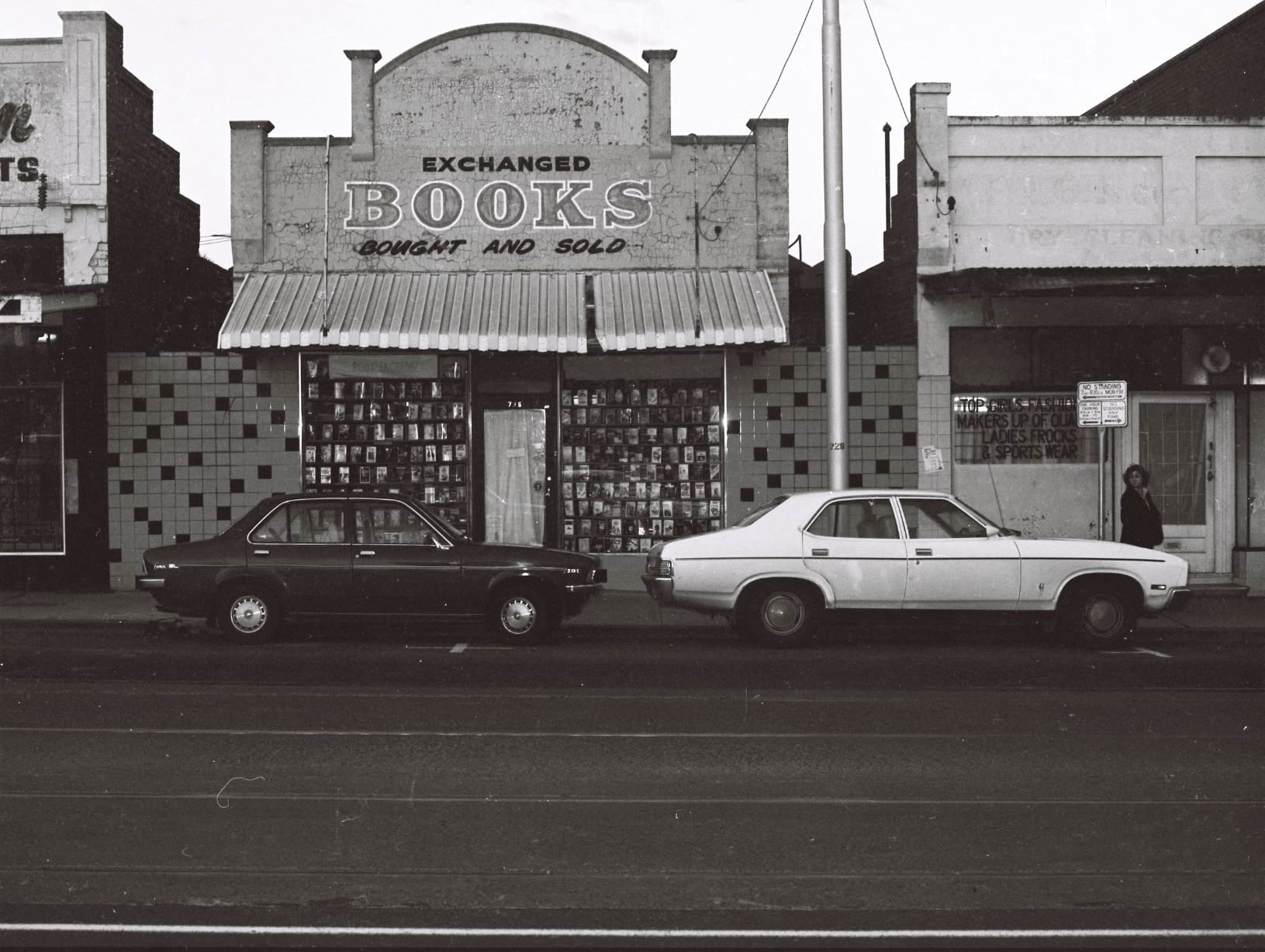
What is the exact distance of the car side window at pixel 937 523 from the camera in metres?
12.5

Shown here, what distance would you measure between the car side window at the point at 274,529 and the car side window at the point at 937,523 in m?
5.80

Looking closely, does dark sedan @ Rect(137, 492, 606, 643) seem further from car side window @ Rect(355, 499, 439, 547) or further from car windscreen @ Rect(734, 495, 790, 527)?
car windscreen @ Rect(734, 495, 790, 527)

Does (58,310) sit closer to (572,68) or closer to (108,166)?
(108,166)

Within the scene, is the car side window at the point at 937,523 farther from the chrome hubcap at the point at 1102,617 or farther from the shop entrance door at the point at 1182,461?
the shop entrance door at the point at 1182,461

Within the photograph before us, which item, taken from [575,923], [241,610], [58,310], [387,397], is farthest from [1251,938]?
[58,310]

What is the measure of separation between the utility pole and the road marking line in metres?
10.3

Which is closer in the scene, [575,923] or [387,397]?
[575,923]

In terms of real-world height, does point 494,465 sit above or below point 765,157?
below

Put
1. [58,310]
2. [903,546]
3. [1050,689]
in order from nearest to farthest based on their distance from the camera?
1. [1050,689]
2. [903,546]
3. [58,310]

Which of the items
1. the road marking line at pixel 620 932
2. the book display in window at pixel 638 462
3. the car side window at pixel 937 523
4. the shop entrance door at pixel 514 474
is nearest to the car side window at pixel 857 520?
the car side window at pixel 937 523

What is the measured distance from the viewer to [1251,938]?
4695 millimetres

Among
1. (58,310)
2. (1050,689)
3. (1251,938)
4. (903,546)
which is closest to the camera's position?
(1251,938)

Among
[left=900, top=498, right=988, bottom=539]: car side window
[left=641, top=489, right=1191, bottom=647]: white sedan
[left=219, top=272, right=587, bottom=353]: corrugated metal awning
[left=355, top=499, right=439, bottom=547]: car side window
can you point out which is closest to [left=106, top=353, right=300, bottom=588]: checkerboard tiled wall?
[left=219, top=272, right=587, bottom=353]: corrugated metal awning

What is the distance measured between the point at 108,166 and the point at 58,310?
200 centimetres
